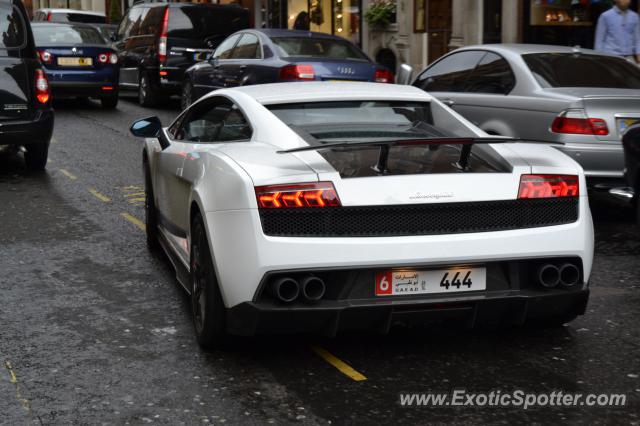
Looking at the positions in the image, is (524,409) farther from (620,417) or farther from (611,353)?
(611,353)

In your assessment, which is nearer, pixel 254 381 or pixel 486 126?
pixel 254 381

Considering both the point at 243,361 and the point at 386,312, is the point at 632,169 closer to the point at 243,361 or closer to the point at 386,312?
the point at 386,312

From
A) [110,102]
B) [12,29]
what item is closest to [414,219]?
[12,29]

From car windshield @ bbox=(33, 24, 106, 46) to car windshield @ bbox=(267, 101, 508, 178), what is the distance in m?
15.3

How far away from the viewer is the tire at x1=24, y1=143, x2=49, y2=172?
1241cm

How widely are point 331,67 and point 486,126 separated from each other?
16.1ft

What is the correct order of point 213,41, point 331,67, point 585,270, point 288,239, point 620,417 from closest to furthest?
point 620,417
point 288,239
point 585,270
point 331,67
point 213,41

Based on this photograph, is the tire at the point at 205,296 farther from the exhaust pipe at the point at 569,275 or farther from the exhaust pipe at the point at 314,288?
the exhaust pipe at the point at 569,275

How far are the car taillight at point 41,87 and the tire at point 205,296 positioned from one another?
6.87m

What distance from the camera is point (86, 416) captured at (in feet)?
15.1

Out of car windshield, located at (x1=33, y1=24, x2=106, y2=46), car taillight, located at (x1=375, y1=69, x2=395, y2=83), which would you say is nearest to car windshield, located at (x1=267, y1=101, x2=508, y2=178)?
car taillight, located at (x1=375, y1=69, x2=395, y2=83)

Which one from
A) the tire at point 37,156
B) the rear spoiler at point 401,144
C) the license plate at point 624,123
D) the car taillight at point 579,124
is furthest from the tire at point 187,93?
the rear spoiler at point 401,144

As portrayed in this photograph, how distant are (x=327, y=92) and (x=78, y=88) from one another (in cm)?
1485

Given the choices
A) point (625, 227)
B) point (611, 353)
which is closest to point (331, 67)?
point (625, 227)
